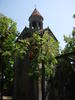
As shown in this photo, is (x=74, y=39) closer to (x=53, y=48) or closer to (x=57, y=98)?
(x=53, y=48)

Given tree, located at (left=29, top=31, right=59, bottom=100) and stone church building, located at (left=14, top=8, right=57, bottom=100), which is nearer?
tree, located at (left=29, top=31, right=59, bottom=100)

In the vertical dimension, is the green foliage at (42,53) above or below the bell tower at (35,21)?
below

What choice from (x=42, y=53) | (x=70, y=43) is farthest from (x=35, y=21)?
(x=42, y=53)

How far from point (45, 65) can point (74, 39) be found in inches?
310

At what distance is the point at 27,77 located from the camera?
36156mm

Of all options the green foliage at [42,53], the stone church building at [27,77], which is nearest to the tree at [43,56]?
the green foliage at [42,53]

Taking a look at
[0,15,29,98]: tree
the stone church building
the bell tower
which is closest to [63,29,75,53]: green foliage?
the stone church building

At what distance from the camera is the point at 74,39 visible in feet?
104

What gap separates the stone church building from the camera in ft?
112

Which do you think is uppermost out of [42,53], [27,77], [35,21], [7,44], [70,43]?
[35,21]

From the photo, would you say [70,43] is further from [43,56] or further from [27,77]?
[27,77]

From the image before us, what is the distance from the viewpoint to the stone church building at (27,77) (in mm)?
34188

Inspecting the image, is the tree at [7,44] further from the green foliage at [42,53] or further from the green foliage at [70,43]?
the green foliage at [70,43]

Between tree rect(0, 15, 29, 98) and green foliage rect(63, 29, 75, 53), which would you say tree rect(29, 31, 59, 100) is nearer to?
tree rect(0, 15, 29, 98)
